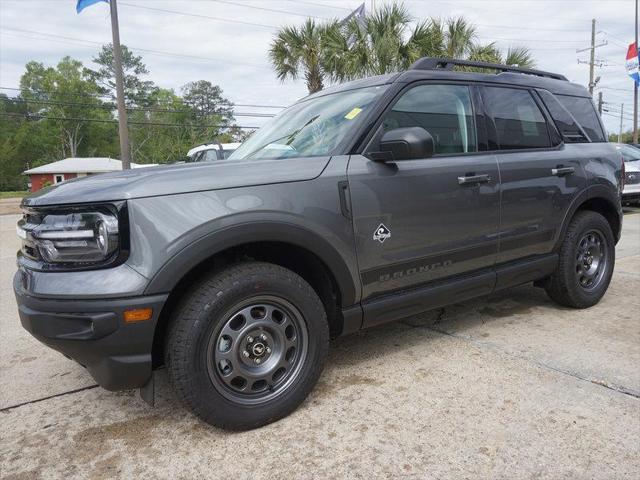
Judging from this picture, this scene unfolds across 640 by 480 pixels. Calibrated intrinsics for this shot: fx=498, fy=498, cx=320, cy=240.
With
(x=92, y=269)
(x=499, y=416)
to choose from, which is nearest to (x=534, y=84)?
(x=499, y=416)

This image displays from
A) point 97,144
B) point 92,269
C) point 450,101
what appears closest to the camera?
point 92,269

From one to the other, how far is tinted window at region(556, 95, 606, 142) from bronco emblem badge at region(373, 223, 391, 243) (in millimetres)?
2317

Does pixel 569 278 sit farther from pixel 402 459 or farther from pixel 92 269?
Result: pixel 92 269

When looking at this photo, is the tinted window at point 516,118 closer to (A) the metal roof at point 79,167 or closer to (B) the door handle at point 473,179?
(B) the door handle at point 473,179

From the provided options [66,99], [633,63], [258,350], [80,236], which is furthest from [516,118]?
[66,99]

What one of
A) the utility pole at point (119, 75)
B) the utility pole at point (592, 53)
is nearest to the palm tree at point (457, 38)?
the utility pole at point (119, 75)

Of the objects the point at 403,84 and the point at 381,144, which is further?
the point at 403,84

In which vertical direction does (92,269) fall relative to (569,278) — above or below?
above

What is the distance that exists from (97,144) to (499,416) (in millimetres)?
72753

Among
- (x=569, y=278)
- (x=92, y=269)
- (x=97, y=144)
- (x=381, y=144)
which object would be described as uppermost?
(x=97, y=144)

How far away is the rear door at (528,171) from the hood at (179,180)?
1512mm

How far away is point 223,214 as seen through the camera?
91.8 inches

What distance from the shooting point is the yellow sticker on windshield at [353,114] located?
2980mm

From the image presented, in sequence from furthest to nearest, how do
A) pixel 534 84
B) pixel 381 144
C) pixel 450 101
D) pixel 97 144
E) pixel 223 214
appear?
1. pixel 97 144
2. pixel 534 84
3. pixel 450 101
4. pixel 381 144
5. pixel 223 214
